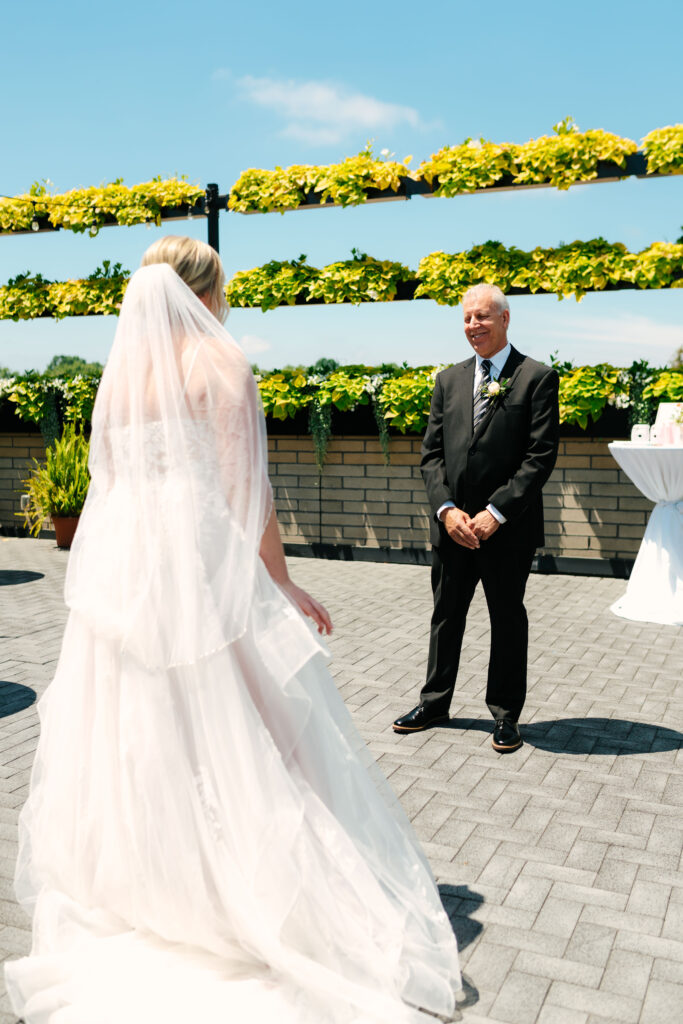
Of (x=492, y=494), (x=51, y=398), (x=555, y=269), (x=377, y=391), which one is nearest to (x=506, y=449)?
(x=492, y=494)

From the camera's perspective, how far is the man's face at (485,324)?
15.1 feet

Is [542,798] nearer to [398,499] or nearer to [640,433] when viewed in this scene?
[640,433]

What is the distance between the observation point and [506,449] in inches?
183

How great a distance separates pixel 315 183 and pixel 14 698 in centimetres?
766

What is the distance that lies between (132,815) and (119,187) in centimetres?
1134

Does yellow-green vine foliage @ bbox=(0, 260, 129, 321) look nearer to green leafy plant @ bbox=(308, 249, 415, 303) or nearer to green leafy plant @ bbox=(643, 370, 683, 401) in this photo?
green leafy plant @ bbox=(308, 249, 415, 303)

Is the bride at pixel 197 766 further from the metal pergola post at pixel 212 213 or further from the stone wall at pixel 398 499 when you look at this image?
the metal pergola post at pixel 212 213

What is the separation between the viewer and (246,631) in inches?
104

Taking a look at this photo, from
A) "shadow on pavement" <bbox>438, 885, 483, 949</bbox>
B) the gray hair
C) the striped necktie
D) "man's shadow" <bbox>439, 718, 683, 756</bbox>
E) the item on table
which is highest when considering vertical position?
the gray hair

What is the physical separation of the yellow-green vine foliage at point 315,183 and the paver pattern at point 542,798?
17.9ft

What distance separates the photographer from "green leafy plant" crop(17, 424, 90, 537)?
38.4ft

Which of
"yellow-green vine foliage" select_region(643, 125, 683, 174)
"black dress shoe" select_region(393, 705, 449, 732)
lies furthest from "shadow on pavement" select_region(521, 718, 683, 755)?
"yellow-green vine foliage" select_region(643, 125, 683, 174)

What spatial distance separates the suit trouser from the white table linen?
3365 millimetres

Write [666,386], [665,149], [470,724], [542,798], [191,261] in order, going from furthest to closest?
1. [665,149]
2. [666,386]
3. [470,724]
4. [542,798]
5. [191,261]
